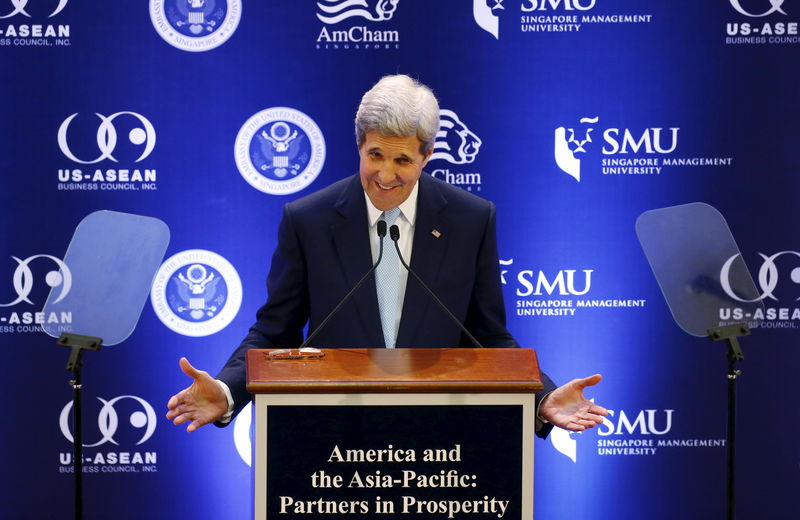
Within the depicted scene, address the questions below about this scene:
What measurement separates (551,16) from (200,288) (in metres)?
Answer: 1.96

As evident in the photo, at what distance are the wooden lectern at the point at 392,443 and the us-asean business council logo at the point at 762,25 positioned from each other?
9.24ft

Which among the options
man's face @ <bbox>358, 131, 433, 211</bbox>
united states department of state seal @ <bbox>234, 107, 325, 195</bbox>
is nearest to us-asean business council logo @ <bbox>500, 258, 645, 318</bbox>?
united states department of state seal @ <bbox>234, 107, 325, 195</bbox>

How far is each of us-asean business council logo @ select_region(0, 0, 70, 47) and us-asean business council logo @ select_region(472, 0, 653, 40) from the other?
180cm

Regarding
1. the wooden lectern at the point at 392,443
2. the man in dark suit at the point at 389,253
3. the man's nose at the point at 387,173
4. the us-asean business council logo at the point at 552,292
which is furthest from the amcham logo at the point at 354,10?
the wooden lectern at the point at 392,443

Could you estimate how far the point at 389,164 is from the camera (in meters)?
2.72

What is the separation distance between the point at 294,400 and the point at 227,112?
2.50 metres

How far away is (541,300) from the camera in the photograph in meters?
4.34

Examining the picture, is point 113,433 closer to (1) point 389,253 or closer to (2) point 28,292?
(2) point 28,292

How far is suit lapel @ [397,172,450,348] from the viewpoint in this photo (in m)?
2.82

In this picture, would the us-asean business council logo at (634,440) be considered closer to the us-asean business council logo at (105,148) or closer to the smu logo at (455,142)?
the smu logo at (455,142)

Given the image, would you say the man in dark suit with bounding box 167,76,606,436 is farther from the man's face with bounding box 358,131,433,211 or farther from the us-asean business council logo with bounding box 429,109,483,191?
the us-asean business council logo with bounding box 429,109,483,191

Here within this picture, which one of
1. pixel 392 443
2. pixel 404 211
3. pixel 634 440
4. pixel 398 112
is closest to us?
pixel 392 443

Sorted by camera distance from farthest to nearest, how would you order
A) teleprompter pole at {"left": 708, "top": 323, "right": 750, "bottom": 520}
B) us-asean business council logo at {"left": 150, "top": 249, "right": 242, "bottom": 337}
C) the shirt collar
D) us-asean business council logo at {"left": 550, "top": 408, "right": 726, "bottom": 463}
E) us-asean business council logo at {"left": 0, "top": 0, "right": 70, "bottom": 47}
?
us-asean business council logo at {"left": 550, "top": 408, "right": 726, "bottom": 463}, us-asean business council logo at {"left": 150, "top": 249, "right": 242, "bottom": 337}, us-asean business council logo at {"left": 0, "top": 0, "right": 70, "bottom": 47}, the shirt collar, teleprompter pole at {"left": 708, "top": 323, "right": 750, "bottom": 520}

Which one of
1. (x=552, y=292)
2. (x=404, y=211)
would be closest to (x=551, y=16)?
(x=552, y=292)
